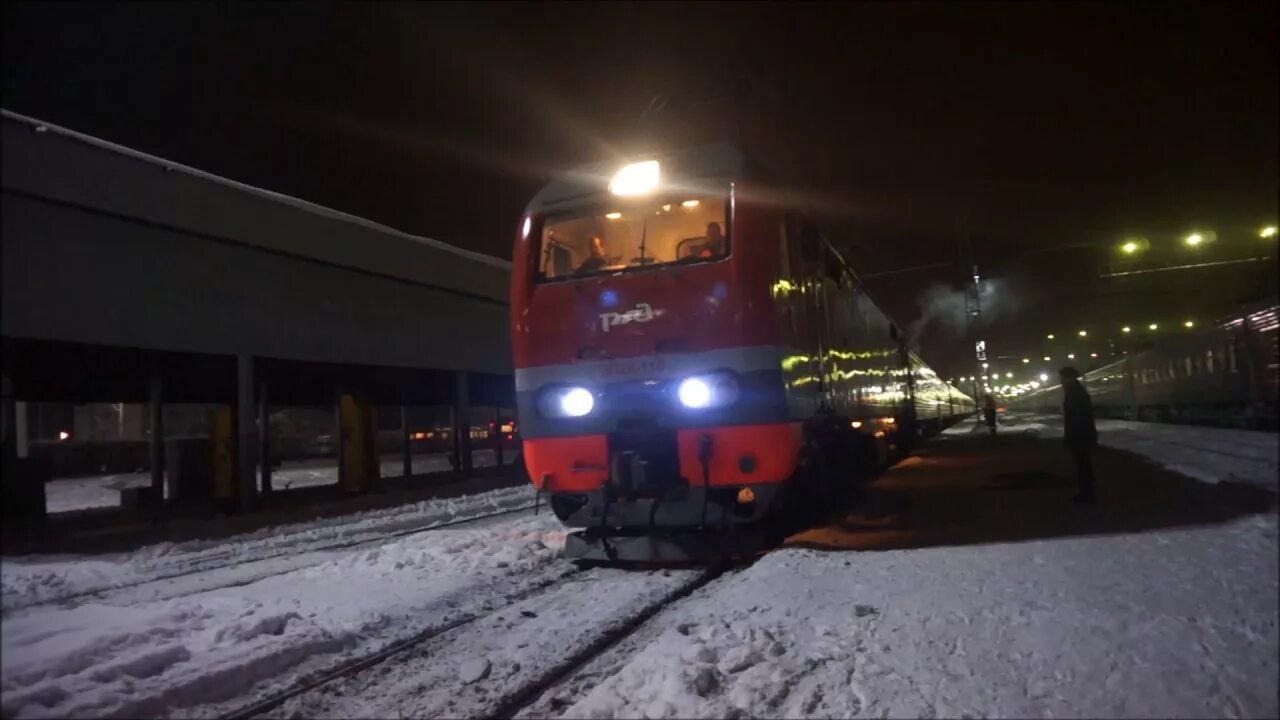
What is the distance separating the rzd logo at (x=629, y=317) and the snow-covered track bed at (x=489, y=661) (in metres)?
2.27

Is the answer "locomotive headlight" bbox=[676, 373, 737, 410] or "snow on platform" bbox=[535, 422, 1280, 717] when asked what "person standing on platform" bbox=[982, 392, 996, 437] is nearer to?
"snow on platform" bbox=[535, 422, 1280, 717]

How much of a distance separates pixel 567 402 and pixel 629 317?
0.95m

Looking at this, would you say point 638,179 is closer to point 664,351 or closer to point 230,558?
point 664,351

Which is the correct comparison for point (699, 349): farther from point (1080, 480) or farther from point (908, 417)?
point (908, 417)

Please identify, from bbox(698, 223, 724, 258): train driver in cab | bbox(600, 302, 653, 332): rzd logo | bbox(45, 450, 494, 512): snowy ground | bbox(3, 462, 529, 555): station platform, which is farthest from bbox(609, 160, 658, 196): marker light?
bbox(45, 450, 494, 512): snowy ground

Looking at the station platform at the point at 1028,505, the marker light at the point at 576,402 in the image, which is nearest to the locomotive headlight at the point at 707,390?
the marker light at the point at 576,402

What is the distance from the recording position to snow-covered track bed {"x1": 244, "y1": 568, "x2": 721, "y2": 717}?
4.19 meters

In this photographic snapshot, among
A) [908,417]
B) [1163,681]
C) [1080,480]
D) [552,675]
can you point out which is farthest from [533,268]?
[908,417]

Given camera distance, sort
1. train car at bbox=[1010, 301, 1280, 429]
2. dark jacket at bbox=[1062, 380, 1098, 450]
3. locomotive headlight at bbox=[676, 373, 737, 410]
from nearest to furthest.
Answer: train car at bbox=[1010, 301, 1280, 429]
dark jacket at bbox=[1062, 380, 1098, 450]
locomotive headlight at bbox=[676, 373, 737, 410]

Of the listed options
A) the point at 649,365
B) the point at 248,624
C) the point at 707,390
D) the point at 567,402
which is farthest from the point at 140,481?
the point at 707,390

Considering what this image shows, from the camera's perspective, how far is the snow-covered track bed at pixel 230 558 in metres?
2.01

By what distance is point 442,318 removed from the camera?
1155cm

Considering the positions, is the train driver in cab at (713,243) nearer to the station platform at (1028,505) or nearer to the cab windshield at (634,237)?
the cab windshield at (634,237)

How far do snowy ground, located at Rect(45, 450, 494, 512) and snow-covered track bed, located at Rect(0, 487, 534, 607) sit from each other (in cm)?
30
